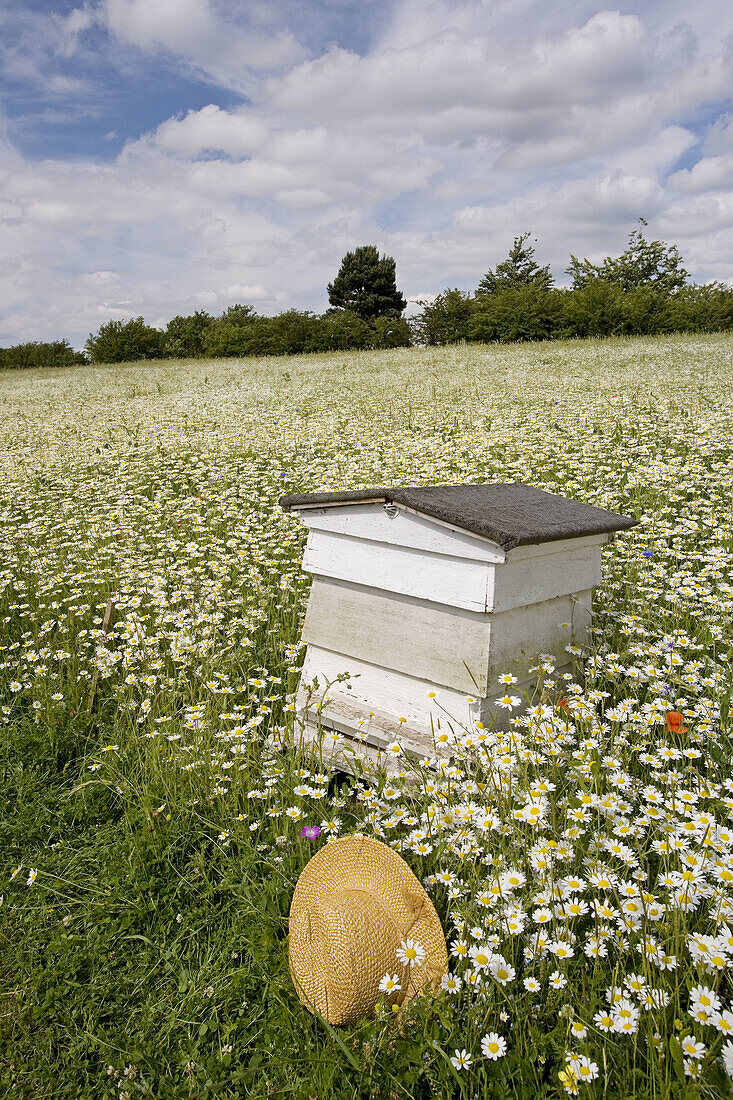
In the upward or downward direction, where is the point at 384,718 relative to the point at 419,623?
downward

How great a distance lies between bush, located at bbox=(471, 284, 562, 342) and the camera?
112ft

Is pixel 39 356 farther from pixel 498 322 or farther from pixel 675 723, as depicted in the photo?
Result: pixel 675 723

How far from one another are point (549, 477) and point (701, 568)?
7.69 feet

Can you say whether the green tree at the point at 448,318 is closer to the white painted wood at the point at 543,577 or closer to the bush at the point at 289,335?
the bush at the point at 289,335

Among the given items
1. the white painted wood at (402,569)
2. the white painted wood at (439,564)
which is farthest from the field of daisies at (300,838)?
the white painted wood at (402,569)

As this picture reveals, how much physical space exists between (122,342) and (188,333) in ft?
53.3

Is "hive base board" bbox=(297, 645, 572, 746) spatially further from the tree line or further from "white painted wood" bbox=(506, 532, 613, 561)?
the tree line

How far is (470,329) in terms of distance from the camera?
37844 millimetres

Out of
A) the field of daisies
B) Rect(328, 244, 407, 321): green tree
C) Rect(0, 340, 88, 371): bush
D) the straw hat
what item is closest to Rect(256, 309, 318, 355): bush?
Rect(0, 340, 88, 371): bush

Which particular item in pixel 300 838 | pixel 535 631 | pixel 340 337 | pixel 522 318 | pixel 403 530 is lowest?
pixel 300 838

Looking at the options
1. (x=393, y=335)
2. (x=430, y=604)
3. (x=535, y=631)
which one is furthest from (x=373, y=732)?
(x=393, y=335)

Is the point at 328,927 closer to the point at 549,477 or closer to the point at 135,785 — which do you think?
the point at 135,785

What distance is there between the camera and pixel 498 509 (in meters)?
2.89

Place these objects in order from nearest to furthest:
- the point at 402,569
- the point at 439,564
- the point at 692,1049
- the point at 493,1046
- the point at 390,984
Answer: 1. the point at 692,1049
2. the point at 493,1046
3. the point at 390,984
4. the point at 439,564
5. the point at 402,569
